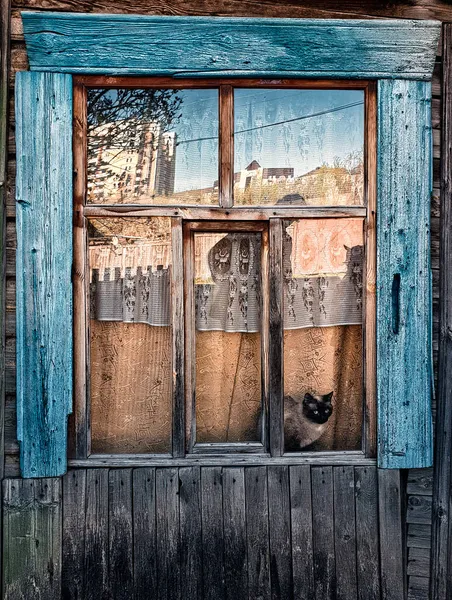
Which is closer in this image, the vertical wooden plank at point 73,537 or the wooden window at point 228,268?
the vertical wooden plank at point 73,537

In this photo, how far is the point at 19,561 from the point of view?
3023 millimetres

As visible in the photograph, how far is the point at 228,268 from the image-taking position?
10.5 ft

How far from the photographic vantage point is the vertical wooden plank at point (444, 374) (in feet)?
10.4

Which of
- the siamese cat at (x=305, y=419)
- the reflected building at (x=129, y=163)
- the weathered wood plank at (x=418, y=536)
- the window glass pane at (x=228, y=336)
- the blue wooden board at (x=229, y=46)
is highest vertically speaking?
the blue wooden board at (x=229, y=46)

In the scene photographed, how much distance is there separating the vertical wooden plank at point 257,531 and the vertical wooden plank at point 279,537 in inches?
1.1

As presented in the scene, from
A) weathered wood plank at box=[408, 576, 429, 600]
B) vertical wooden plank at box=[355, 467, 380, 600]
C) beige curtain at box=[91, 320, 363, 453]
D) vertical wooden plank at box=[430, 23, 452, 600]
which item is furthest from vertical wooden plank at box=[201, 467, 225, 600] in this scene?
vertical wooden plank at box=[430, 23, 452, 600]

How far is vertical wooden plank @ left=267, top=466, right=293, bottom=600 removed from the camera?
3098 millimetres

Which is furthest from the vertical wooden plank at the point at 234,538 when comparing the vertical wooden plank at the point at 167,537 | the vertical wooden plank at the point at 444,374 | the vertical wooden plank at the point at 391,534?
the vertical wooden plank at the point at 444,374

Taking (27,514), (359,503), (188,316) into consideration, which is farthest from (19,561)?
(359,503)

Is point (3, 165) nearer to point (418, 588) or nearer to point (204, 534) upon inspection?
point (204, 534)

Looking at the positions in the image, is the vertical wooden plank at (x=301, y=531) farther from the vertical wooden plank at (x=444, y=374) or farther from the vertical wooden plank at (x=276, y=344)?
the vertical wooden plank at (x=444, y=374)

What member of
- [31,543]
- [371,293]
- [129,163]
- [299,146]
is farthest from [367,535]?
[129,163]

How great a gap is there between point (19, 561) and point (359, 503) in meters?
1.84

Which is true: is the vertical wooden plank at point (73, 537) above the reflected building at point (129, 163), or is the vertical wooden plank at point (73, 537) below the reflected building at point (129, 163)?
below
